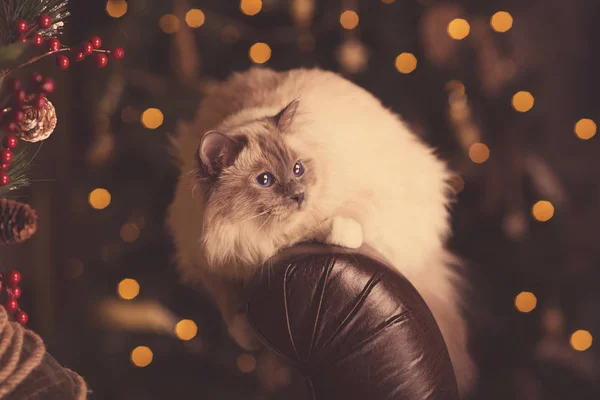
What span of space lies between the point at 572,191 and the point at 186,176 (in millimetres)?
1083

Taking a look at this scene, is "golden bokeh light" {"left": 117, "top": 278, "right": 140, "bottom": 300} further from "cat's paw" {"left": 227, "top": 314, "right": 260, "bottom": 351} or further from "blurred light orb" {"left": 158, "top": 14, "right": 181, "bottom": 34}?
"blurred light orb" {"left": 158, "top": 14, "right": 181, "bottom": 34}

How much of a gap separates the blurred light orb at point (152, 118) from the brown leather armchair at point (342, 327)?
36.5 inches

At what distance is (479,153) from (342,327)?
2.94 feet

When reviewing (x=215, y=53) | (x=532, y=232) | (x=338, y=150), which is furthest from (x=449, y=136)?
(x=215, y=53)

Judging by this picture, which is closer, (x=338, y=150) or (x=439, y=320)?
(x=338, y=150)

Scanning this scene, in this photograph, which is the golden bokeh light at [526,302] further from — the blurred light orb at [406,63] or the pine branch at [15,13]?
the pine branch at [15,13]

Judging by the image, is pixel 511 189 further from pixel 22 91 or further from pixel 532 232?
pixel 22 91

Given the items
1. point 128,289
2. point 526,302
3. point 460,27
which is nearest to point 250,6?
point 460,27

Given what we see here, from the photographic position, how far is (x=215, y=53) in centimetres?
174

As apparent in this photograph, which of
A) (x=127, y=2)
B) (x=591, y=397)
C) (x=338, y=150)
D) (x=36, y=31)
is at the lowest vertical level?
(x=591, y=397)

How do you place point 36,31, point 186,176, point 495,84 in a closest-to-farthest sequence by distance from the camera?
1. point 36,31
2. point 186,176
3. point 495,84

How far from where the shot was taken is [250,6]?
5.57ft

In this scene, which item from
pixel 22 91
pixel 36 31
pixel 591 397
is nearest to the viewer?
pixel 22 91

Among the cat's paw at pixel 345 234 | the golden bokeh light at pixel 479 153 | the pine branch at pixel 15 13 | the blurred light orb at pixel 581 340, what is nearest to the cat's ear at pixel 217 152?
→ the cat's paw at pixel 345 234
